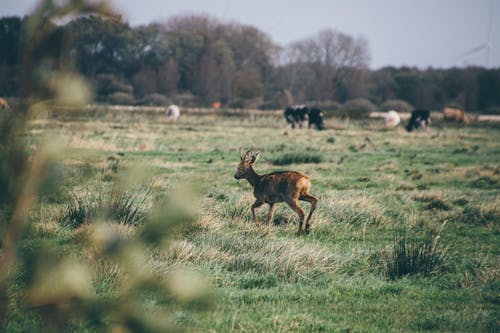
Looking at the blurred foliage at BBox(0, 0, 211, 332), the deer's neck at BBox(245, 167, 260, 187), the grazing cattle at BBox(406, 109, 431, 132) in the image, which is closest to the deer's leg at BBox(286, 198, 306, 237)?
the deer's neck at BBox(245, 167, 260, 187)

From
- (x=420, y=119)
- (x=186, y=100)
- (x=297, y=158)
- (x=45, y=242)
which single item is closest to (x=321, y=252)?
(x=45, y=242)

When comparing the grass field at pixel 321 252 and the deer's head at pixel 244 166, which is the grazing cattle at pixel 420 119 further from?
the deer's head at pixel 244 166

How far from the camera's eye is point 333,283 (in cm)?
528

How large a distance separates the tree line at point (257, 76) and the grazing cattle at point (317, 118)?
2459 centimetres

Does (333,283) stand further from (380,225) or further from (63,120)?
(63,120)

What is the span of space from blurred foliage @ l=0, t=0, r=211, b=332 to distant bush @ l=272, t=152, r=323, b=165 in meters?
15.0

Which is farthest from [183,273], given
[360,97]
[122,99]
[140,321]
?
[360,97]

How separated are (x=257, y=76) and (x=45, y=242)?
67296mm

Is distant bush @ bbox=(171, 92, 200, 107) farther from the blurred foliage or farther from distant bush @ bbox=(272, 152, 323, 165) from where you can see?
the blurred foliage

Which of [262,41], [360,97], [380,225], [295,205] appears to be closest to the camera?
[295,205]

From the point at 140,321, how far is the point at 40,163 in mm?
406

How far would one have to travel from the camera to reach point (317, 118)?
116 feet

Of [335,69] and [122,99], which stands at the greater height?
[335,69]

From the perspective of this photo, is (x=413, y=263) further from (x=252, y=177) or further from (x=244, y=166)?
(x=244, y=166)
